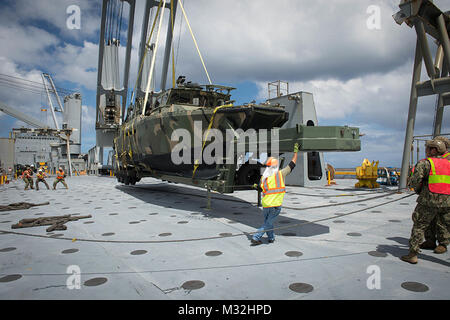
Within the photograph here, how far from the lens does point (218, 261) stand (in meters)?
3.32

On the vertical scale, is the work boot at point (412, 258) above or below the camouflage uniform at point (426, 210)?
below

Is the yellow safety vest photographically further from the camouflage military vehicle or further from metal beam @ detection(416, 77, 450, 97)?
metal beam @ detection(416, 77, 450, 97)

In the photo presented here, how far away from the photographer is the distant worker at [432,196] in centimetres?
317

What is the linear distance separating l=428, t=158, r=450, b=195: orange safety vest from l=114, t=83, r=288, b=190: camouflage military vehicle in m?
3.22

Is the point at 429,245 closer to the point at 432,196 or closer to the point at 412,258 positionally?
the point at 412,258

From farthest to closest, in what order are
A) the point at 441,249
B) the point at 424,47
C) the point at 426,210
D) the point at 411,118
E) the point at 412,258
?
the point at 411,118 → the point at 424,47 → the point at 441,249 → the point at 426,210 → the point at 412,258

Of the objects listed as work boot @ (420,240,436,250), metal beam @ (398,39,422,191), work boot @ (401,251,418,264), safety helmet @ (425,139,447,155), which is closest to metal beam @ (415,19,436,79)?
metal beam @ (398,39,422,191)

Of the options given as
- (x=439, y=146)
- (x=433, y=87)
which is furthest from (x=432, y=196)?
(x=433, y=87)

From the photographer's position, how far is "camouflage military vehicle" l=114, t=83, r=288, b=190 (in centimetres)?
577

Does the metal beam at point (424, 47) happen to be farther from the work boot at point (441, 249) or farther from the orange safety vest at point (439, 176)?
the work boot at point (441, 249)

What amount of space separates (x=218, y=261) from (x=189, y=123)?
369 cm

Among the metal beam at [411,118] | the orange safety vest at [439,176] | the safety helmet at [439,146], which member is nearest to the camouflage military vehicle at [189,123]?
the safety helmet at [439,146]

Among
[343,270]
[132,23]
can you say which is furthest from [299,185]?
[132,23]
